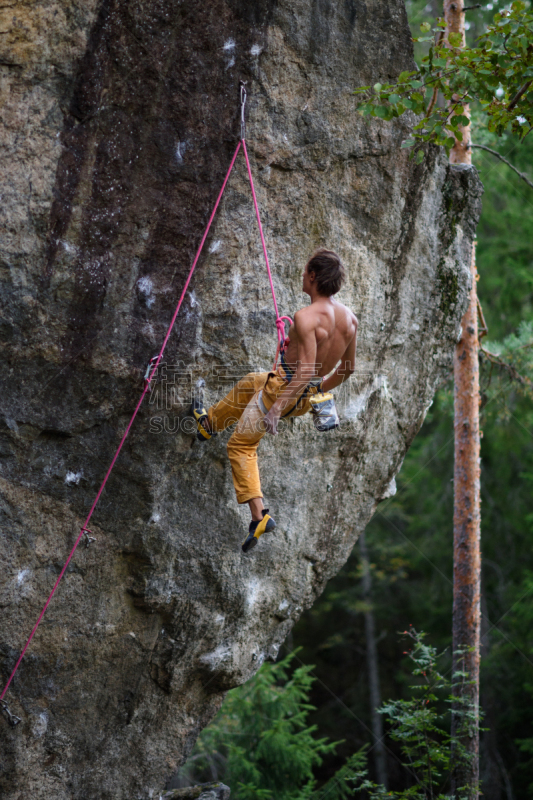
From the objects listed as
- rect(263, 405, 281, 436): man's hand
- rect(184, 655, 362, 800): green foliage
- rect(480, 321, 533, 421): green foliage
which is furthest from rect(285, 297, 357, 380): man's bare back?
rect(184, 655, 362, 800): green foliage

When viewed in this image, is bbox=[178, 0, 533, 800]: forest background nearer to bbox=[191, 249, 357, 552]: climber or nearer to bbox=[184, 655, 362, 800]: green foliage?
bbox=[184, 655, 362, 800]: green foliage

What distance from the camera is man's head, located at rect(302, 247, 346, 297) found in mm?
3818

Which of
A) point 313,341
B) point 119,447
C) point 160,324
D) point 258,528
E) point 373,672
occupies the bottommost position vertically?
point 373,672

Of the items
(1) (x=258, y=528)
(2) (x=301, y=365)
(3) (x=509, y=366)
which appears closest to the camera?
(2) (x=301, y=365)

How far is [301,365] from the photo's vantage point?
376 cm

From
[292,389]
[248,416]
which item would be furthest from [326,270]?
[248,416]

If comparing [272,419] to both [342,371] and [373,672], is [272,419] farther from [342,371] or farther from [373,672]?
[373,672]

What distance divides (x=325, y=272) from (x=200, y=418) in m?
1.24

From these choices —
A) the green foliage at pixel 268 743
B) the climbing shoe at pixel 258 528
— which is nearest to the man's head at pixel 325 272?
the climbing shoe at pixel 258 528

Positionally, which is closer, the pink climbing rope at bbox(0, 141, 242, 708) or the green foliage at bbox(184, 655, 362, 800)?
the pink climbing rope at bbox(0, 141, 242, 708)

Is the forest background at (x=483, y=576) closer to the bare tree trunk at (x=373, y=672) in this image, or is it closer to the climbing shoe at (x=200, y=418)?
the bare tree trunk at (x=373, y=672)

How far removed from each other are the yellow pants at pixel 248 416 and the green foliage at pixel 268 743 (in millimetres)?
5138

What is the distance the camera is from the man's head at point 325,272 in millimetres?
3818

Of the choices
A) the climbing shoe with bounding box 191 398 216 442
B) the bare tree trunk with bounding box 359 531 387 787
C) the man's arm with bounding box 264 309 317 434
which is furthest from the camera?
the bare tree trunk with bounding box 359 531 387 787
